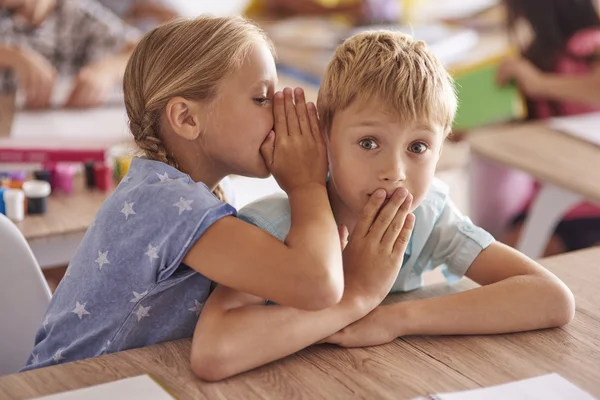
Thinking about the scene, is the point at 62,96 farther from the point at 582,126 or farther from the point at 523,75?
the point at 582,126

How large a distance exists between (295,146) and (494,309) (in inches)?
14.8

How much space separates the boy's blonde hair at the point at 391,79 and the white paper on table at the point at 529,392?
391 mm

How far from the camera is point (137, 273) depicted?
118cm

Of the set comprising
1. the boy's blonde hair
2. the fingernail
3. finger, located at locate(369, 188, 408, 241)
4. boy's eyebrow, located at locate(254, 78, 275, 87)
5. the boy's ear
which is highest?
the boy's blonde hair

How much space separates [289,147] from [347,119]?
3.8 inches

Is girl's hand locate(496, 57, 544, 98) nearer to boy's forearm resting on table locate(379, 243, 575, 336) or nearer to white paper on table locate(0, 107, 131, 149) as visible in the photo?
white paper on table locate(0, 107, 131, 149)

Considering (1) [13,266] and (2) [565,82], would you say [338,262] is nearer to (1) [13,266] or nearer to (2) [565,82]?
(1) [13,266]

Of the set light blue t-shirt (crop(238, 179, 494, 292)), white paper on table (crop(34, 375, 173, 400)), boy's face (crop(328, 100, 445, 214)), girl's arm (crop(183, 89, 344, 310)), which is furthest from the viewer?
light blue t-shirt (crop(238, 179, 494, 292))

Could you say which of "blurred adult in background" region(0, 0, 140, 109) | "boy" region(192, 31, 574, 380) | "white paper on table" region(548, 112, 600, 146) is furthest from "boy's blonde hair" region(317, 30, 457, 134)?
"blurred adult in background" region(0, 0, 140, 109)

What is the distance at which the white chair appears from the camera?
1401 mm

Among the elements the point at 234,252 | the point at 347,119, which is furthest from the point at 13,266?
the point at 347,119

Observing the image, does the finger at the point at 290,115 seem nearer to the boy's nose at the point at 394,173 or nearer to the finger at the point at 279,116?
the finger at the point at 279,116

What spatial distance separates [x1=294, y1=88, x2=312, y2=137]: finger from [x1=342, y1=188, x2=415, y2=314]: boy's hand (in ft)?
0.50

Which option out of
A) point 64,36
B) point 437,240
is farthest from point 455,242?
point 64,36
